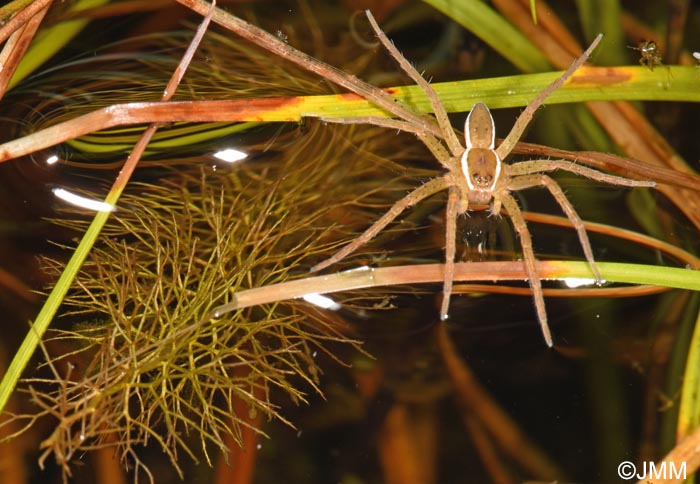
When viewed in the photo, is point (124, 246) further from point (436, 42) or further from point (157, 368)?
point (436, 42)

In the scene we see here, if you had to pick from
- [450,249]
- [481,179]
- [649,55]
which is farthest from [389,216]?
[649,55]

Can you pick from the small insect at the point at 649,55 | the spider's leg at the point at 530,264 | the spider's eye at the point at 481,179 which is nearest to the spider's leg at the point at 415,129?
the spider's eye at the point at 481,179

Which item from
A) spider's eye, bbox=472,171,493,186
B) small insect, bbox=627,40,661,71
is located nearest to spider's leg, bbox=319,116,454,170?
spider's eye, bbox=472,171,493,186

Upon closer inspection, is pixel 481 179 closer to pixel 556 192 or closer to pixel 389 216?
pixel 556 192

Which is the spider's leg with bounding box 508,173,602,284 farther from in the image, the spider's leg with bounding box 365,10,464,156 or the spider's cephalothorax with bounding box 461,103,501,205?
the spider's leg with bounding box 365,10,464,156

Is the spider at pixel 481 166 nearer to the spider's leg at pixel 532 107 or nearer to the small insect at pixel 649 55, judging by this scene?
the spider's leg at pixel 532 107
